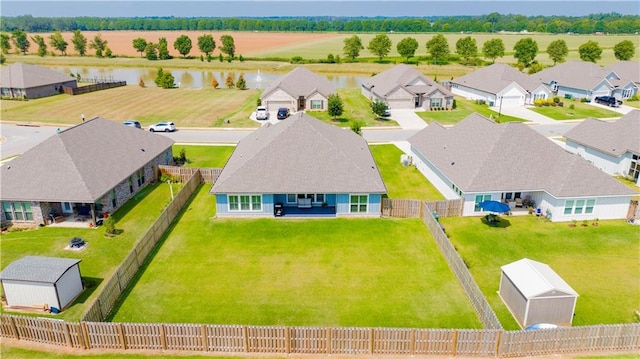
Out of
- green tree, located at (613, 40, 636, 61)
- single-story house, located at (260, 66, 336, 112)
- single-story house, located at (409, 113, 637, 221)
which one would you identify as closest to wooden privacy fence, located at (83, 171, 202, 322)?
single-story house, located at (409, 113, 637, 221)

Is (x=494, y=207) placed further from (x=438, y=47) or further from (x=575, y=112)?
(x=438, y=47)

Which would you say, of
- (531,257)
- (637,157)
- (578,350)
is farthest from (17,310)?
(637,157)

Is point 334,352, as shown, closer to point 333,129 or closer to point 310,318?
point 310,318

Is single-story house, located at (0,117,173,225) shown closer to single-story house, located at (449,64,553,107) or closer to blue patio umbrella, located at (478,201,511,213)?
blue patio umbrella, located at (478,201,511,213)

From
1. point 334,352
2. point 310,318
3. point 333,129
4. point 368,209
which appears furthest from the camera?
point 333,129

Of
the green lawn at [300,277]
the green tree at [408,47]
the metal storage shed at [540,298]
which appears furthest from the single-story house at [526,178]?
the green tree at [408,47]

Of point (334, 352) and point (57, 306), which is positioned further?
point (57, 306)
